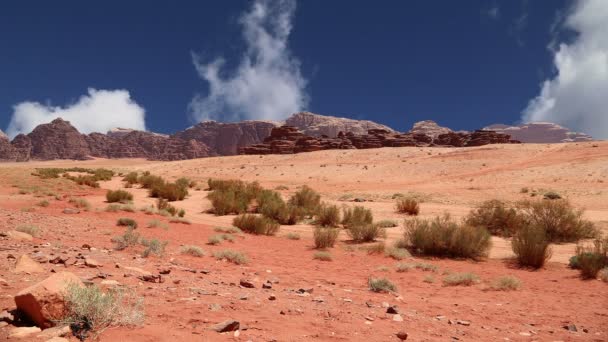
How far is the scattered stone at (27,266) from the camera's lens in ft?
16.9

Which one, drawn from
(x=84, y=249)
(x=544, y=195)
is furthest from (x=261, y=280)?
(x=544, y=195)

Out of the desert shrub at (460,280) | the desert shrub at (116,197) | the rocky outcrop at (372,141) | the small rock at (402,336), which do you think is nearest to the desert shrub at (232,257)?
the desert shrub at (460,280)

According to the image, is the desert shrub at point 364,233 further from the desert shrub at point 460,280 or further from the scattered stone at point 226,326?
the scattered stone at point 226,326

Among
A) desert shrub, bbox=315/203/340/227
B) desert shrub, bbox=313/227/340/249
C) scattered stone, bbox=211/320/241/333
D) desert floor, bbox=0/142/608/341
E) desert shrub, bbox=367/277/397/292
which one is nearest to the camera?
scattered stone, bbox=211/320/241/333

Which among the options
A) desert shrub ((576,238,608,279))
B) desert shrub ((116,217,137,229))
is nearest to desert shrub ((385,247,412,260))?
desert shrub ((576,238,608,279))

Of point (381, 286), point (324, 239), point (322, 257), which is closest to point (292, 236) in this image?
point (324, 239)

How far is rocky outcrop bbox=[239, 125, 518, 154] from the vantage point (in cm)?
11206

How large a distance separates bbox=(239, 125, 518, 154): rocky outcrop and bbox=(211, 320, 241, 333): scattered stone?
107457 mm

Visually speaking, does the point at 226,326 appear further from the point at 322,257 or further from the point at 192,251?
the point at 322,257

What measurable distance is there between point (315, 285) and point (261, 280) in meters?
0.94

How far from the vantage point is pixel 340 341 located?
425cm

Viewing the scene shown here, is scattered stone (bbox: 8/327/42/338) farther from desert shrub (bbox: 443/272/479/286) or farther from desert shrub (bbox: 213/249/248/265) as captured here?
desert shrub (bbox: 443/272/479/286)

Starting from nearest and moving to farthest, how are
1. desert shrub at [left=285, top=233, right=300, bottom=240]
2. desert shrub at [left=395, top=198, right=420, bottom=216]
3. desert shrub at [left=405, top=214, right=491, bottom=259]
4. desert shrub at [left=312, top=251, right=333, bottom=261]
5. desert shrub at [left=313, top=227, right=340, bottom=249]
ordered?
desert shrub at [left=312, top=251, right=333, bottom=261] < desert shrub at [left=405, top=214, right=491, bottom=259] < desert shrub at [left=313, top=227, right=340, bottom=249] < desert shrub at [left=285, top=233, right=300, bottom=240] < desert shrub at [left=395, top=198, right=420, bottom=216]

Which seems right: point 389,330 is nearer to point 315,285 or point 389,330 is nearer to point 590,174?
point 315,285
